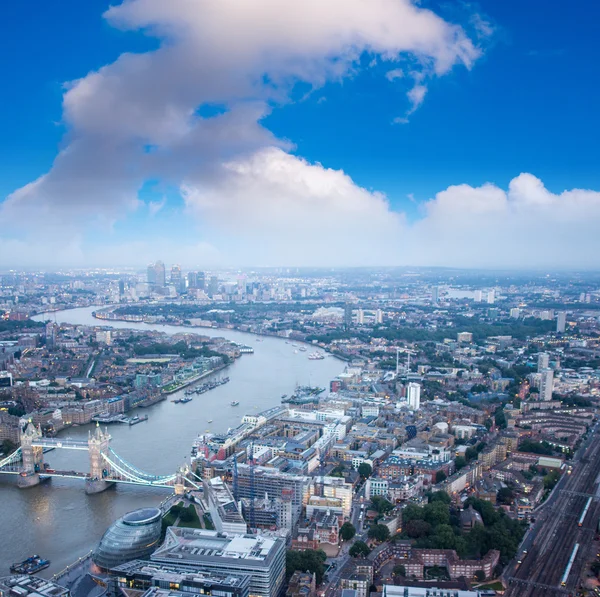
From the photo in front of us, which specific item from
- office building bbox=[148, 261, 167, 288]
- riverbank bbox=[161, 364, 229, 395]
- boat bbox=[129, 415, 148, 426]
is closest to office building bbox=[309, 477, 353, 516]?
boat bbox=[129, 415, 148, 426]

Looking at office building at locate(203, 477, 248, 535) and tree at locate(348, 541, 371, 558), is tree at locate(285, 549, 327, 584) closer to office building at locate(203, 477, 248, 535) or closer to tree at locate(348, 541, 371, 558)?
tree at locate(348, 541, 371, 558)

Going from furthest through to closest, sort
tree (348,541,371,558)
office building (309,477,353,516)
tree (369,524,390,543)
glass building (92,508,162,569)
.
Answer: office building (309,477,353,516) < tree (369,524,390,543) < tree (348,541,371,558) < glass building (92,508,162,569)

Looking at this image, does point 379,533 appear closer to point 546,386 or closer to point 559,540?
point 559,540

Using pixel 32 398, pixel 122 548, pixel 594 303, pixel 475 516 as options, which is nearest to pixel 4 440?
pixel 32 398

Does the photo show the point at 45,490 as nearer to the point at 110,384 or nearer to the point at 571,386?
the point at 110,384

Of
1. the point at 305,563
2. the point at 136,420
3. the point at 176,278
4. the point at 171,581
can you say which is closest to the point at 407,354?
the point at 136,420
